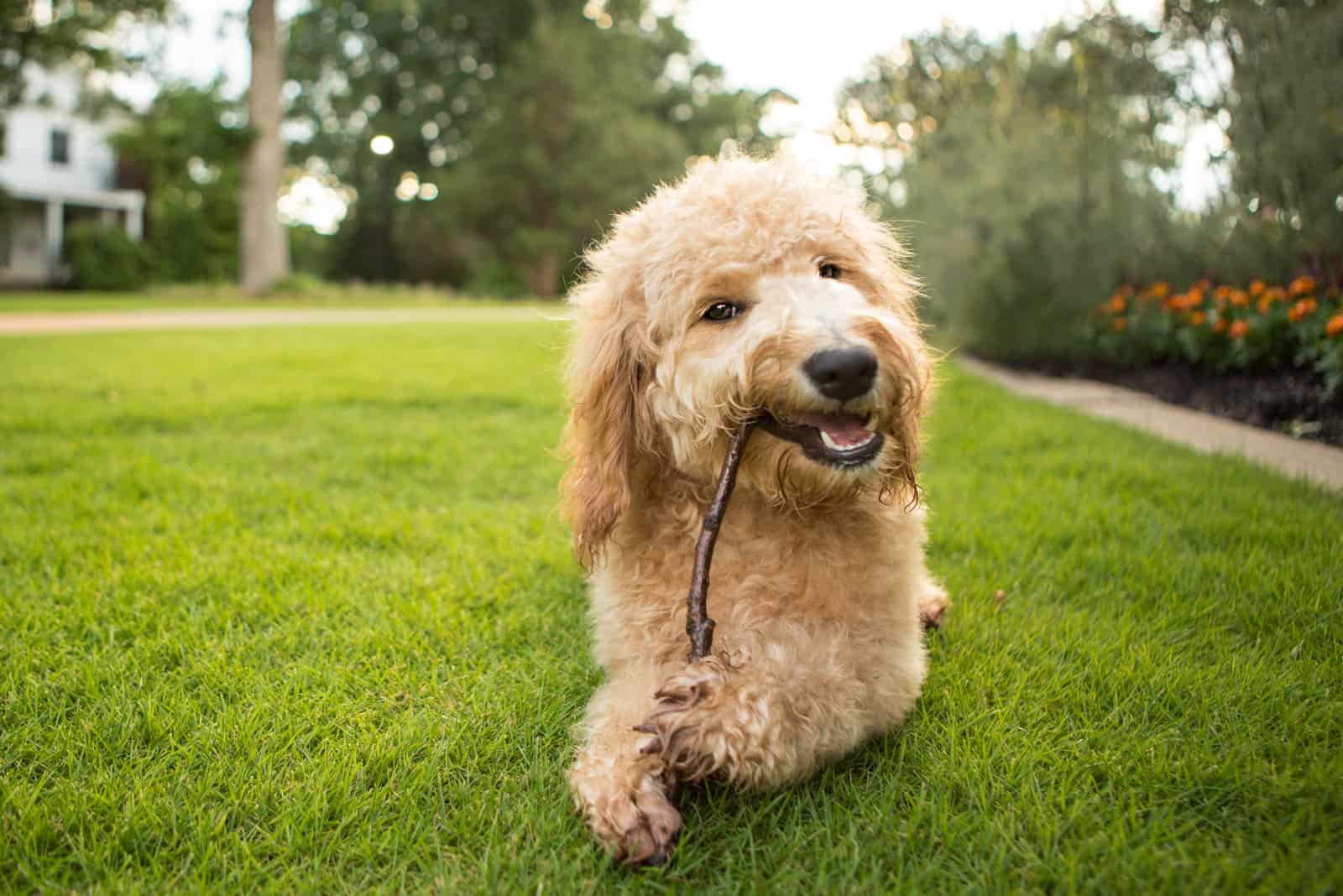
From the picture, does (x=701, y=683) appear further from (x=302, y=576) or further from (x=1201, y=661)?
(x=302, y=576)

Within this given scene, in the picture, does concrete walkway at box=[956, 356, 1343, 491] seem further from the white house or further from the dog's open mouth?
the white house

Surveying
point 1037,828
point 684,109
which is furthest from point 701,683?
point 684,109

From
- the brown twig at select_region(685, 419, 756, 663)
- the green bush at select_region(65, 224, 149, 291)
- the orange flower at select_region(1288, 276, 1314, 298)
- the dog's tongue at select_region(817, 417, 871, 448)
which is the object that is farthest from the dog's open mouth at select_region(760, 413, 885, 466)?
the green bush at select_region(65, 224, 149, 291)

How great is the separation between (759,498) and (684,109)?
4106 cm

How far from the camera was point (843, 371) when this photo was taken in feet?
6.28

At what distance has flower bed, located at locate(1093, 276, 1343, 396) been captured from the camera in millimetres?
5348

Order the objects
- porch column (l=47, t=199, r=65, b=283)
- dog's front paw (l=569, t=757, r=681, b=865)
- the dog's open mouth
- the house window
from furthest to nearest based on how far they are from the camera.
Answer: the house window
porch column (l=47, t=199, r=65, b=283)
the dog's open mouth
dog's front paw (l=569, t=757, r=681, b=865)

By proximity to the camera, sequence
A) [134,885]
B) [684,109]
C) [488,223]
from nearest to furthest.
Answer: [134,885], [488,223], [684,109]

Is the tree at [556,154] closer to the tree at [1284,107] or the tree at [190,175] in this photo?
the tree at [190,175]

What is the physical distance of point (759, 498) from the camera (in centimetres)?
229

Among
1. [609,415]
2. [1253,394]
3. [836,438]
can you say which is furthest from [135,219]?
[836,438]

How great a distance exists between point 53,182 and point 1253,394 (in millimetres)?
39776

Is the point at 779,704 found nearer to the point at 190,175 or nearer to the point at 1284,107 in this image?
the point at 1284,107

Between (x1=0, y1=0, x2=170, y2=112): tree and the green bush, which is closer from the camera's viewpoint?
(x1=0, y1=0, x2=170, y2=112): tree
